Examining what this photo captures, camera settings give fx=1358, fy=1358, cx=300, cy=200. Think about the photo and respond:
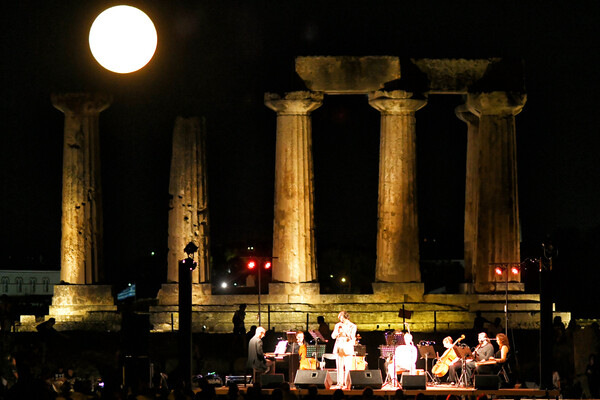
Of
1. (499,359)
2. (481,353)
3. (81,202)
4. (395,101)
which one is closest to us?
(499,359)

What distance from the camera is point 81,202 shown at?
2741 inches

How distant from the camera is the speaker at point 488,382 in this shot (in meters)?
48.8

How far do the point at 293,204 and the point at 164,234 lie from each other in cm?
2624

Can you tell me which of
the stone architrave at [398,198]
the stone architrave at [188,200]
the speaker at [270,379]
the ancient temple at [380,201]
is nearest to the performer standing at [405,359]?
the speaker at [270,379]

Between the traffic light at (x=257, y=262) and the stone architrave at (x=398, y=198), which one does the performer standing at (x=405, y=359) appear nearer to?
the traffic light at (x=257, y=262)

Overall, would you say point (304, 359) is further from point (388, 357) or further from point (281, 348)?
point (388, 357)

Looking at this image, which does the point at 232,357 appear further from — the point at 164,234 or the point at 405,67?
the point at 164,234

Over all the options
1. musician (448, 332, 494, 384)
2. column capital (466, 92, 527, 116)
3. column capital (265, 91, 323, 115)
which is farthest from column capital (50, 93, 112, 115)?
musician (448, 332, 494, 384)

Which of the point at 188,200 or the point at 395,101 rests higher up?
the point at 395,101

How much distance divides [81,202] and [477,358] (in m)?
26.4

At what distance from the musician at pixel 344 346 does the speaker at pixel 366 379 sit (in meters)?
1.39

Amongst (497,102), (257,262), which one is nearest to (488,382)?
(257,262)

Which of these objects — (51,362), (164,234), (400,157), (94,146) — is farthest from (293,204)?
(164,234)

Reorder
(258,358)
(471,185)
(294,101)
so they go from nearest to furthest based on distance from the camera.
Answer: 1. (258,358)
2. (294,101)
3. (471,185)
